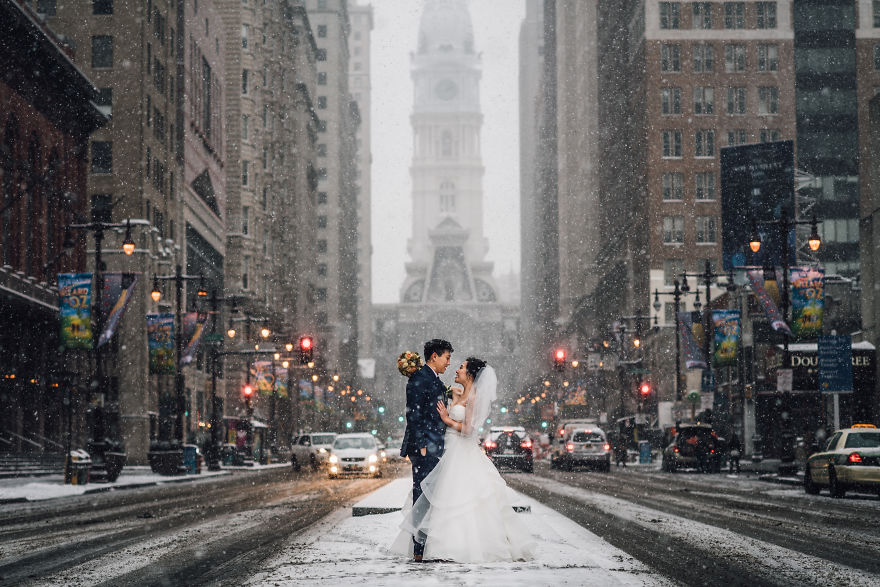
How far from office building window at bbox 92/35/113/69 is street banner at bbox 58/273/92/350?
3089cm

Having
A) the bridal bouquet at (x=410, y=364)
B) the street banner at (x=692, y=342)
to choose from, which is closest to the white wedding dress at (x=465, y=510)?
the bridal bouquet at (x=410, y=364)

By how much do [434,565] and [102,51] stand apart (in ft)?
200

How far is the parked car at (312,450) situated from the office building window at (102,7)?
24.6 metres

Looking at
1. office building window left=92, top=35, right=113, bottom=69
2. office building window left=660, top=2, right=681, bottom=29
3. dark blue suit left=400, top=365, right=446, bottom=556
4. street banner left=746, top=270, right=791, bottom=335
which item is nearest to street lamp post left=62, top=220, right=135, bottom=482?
street banner left=746, top=270, right=791, bottom=335

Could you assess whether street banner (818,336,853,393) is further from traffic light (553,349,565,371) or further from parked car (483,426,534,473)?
traffic light (553,349,565,371)

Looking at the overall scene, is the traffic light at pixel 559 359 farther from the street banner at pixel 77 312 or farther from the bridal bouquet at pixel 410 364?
the bridal bouquet at pixel 410 364

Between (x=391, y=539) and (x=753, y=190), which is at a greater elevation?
(x=753, y=190)

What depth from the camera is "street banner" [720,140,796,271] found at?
7344 centimetres

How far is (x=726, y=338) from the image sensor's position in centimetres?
5031

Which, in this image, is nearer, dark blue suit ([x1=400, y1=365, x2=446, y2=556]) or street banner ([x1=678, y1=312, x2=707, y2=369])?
dark blue suit ([x1=400, y1=365, x2=446, y2=556])

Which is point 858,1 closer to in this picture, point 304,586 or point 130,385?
point 130,385

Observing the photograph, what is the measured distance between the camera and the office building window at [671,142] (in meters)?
103

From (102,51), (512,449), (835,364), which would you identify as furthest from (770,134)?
(835,364)

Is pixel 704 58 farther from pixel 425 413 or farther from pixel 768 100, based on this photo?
pixel 425 413
